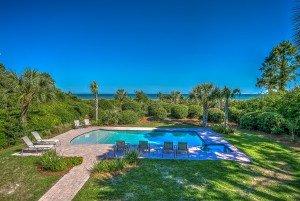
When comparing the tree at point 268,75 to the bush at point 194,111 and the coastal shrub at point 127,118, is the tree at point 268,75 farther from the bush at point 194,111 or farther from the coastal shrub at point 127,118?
the coastal shrub at point 127,118

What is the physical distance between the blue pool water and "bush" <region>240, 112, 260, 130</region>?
17.9 ft

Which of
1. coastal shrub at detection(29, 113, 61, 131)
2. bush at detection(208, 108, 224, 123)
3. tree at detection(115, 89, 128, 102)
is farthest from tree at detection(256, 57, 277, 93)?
coastal shrub at detection(29, 113, 61, 131)

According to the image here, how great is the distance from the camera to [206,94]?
28.7 m

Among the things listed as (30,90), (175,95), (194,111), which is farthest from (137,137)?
(175,95)

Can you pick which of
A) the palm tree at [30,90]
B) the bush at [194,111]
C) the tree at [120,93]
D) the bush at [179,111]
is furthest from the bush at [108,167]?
the tree at [120,93]

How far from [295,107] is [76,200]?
2059 centimetres

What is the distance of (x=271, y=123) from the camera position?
2403 centimetres

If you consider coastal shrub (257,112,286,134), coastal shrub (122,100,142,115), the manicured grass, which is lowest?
the manicured grass

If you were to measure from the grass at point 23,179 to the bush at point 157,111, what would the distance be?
64.2 feet

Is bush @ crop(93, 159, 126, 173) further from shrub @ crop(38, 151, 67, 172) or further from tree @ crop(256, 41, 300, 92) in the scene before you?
tree @ crop(256, 41, 300, 92)

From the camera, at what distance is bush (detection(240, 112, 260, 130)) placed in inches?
1042

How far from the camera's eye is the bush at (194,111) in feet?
110

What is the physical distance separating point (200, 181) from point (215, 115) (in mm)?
19849

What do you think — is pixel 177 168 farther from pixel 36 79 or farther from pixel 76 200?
pixel 36 79
